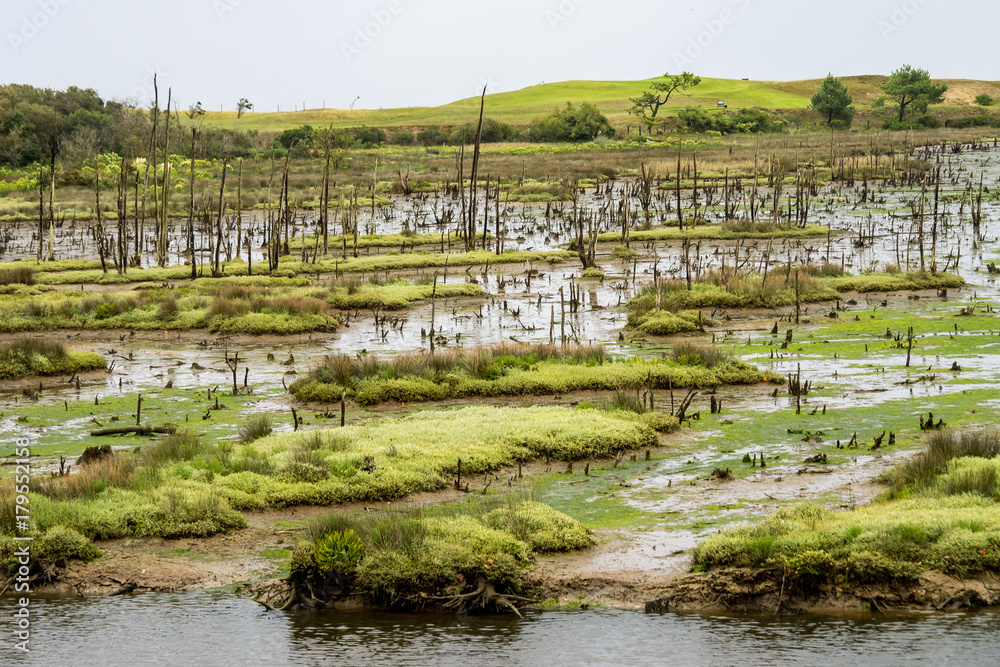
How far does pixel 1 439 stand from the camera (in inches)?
630

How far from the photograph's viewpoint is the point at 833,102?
12294 centimetres

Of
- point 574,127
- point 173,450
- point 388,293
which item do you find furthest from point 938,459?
point 574,127

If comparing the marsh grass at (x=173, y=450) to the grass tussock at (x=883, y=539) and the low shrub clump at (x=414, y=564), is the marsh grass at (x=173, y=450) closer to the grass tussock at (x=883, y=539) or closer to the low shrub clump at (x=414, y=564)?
the low shrub clump at (x=414, y=564)

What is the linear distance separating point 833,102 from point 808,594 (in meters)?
123

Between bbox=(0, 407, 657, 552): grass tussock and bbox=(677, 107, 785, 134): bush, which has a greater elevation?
bbox=(677, 107, 785, 134): bush

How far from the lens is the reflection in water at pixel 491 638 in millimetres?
8453

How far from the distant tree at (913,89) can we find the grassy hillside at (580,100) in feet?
62.5

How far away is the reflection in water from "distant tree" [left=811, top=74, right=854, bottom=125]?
122 m

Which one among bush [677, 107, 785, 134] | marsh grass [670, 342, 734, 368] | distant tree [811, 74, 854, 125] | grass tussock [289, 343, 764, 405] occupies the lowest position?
grass tussock [289, 343, 764, 405]

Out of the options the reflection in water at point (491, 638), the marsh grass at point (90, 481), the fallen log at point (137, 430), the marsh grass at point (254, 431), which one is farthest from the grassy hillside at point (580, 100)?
the reflection in water at point (491, 638)

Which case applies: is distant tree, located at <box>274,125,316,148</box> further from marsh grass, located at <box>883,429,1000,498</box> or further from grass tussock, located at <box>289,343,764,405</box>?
marsh grass, located at <box>883,429,1000,498</box>

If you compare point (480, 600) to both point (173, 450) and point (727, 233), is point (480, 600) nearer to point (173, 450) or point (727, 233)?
point (173, 450)

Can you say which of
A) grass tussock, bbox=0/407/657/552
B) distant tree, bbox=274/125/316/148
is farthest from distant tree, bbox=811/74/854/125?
grass tussock, bbox=0/407/657/552

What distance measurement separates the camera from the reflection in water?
27.7 ft
